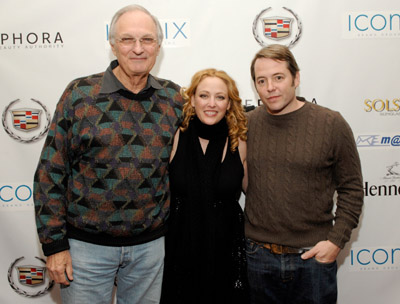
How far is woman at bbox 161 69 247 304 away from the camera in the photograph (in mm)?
1596

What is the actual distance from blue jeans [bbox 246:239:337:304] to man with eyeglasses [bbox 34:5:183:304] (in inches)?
20.3

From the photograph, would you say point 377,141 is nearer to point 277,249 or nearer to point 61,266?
point 277,249

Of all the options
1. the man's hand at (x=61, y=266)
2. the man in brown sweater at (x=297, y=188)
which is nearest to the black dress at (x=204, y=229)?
the man in brown sweater at (x=297, y=188)

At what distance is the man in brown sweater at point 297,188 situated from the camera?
4.83 ft

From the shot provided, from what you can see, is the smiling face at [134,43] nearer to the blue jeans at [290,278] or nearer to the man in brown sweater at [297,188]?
the man in brown sweater at [297,188]

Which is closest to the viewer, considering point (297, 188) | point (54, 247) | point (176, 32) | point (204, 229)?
point (54, 247)

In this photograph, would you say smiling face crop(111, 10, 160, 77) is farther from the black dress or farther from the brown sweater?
the brown sweater

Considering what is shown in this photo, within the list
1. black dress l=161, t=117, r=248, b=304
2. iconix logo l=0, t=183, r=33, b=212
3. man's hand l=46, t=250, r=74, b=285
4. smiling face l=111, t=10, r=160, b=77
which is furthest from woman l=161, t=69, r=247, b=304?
iconix logo l=0, t=183, r=33, b=212

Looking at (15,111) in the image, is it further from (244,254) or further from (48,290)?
(244,254)

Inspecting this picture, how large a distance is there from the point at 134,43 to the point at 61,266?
0.94 metres

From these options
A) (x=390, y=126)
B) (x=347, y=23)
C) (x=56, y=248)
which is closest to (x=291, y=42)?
(x=347, y=23)

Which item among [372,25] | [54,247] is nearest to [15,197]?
[54,247]

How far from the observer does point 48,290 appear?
2.18 metres

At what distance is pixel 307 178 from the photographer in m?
1.49
